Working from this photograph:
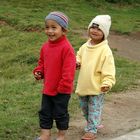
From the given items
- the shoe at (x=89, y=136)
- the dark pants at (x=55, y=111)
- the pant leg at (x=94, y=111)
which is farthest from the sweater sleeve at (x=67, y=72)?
the shoe at (x=89, y=136)

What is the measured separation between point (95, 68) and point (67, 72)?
0.51 metres

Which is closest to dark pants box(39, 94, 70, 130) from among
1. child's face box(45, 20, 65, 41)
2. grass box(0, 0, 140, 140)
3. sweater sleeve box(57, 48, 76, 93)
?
sweater sleeve box(57, 48, 76, 93)

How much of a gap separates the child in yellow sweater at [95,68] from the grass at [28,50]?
683 millimetres

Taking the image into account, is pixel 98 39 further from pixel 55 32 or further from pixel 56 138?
pixel 56 138

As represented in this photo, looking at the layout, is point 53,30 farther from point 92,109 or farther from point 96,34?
point 92,109

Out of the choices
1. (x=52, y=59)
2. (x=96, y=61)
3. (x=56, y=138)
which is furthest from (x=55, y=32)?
(x=56, y=138)

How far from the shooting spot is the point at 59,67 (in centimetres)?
497

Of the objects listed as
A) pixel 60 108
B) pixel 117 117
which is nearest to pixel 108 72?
pixel 60 108

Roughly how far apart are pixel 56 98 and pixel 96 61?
63 cm

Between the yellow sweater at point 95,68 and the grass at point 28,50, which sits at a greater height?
→ the yellow sweater at point 95,68

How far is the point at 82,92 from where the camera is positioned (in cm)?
536

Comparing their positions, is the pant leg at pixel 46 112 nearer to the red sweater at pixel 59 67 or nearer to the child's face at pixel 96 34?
the red sweater at pixel 59 67

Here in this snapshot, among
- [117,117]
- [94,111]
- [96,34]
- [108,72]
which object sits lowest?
[117,117]

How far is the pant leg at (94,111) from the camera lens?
5372mm
